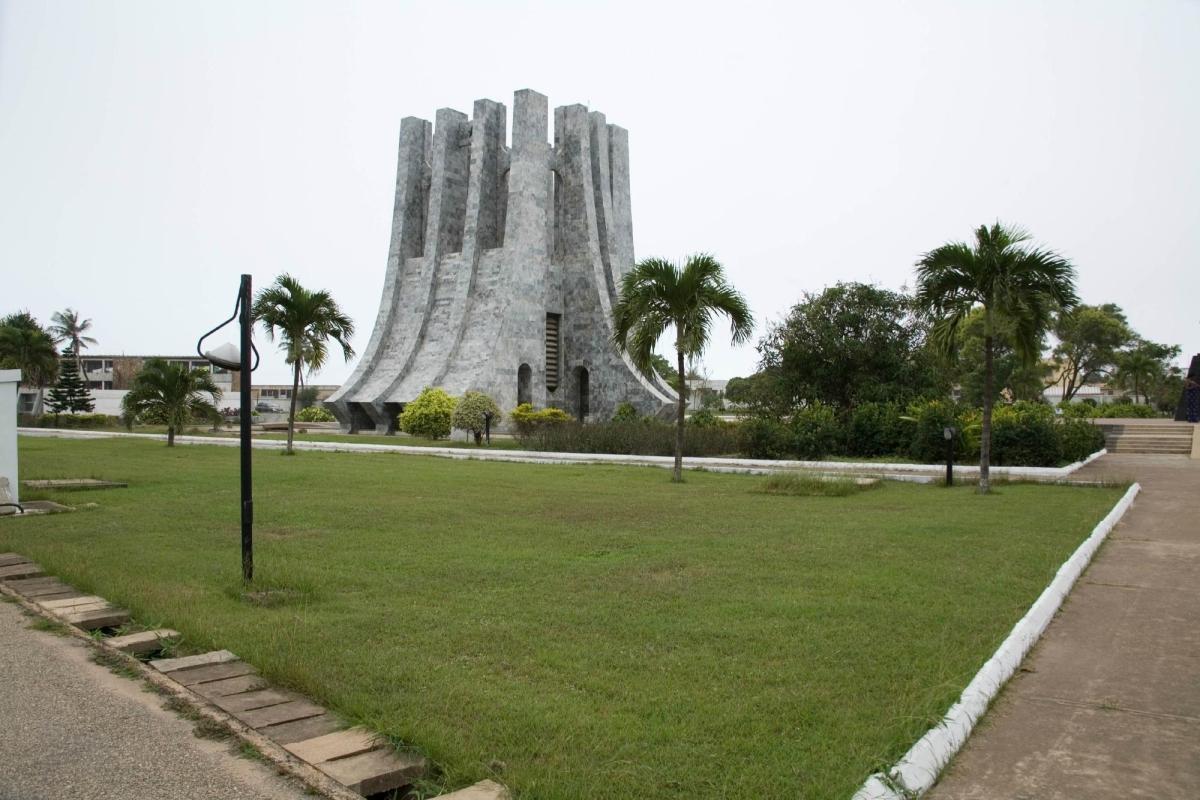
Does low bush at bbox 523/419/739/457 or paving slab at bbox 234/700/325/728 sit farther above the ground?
low bush at bbox 523/419/739/457

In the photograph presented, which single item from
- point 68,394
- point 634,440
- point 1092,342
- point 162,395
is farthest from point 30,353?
point 1092,342

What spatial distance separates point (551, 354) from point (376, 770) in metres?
34.9

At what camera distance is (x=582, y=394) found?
129 ft

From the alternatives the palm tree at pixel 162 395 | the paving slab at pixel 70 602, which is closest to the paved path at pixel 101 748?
the paving slab at pixel 70 602

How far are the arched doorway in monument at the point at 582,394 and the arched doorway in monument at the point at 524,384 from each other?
8.88 feet

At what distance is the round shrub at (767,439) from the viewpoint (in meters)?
21.0

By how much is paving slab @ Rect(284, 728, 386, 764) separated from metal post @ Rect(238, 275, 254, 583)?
10.1 feet

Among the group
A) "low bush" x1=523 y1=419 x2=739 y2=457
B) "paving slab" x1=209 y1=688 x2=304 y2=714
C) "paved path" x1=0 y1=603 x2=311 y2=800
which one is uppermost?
"low bush" x1=523 y1=419 x2=739 y2=457

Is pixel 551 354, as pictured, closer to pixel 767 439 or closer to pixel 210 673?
pixel 767 439

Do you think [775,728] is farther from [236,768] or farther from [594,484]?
[594,484]

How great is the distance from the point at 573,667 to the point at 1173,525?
8920 mm

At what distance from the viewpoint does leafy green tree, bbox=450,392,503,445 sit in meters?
29.7

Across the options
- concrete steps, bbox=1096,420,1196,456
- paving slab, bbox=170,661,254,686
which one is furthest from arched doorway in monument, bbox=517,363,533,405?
paving slab, bbox=170,661,254,686

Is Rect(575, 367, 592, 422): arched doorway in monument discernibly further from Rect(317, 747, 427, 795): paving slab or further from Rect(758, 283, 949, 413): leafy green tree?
Rect(317, 747, 427, 795): paving slab
